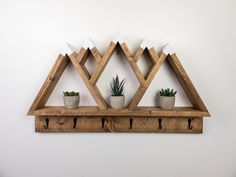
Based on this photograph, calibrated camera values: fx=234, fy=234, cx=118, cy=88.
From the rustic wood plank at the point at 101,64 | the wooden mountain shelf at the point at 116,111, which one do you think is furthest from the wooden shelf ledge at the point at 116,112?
the rustic wood plank at the point at 101,64

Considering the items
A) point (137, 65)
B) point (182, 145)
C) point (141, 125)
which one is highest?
point (137, 65)

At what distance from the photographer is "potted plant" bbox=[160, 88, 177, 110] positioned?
3.49ft

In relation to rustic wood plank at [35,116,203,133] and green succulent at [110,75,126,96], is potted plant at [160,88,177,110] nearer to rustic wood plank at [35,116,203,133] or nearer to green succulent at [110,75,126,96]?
rustic wood plank at [35,116,203,133]

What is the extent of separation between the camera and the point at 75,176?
114 centimetres

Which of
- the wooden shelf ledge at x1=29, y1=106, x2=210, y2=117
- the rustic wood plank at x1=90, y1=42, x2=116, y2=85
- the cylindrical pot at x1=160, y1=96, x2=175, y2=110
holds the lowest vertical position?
the wooden shelf ledge at x1=29, y1=106, x2=210, y2=117

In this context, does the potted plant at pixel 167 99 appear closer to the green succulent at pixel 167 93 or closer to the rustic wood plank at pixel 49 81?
the green succulent at pixel 167 93

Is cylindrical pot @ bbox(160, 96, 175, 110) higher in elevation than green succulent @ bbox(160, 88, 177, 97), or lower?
lower

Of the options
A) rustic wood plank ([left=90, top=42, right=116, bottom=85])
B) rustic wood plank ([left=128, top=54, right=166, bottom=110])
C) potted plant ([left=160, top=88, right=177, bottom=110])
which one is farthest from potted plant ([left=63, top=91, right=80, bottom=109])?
potted plant ([left=160, top=88, right=177, bottom=110])

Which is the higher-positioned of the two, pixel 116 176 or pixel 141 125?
pixel 141 125

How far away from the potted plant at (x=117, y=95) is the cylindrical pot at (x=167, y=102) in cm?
18

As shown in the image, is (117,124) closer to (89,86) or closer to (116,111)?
(116,111)
